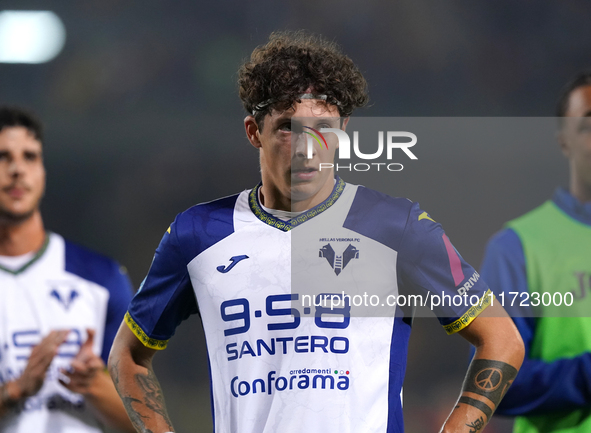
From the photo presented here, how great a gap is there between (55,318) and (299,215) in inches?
83.3

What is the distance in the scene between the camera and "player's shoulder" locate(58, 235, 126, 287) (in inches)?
147

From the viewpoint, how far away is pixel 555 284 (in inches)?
125

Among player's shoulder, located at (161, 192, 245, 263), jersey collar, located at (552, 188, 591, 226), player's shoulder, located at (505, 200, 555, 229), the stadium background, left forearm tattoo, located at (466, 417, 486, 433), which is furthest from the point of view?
the stadium background

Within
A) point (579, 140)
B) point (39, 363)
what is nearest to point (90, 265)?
point (39, 363)

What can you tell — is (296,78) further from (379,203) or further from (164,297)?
(164,297)

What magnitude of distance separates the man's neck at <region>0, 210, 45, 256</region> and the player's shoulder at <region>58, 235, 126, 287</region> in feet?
0.56

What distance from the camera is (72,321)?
3604mm

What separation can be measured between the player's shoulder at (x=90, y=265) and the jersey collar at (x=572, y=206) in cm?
255

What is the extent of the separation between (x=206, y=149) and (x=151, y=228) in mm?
707

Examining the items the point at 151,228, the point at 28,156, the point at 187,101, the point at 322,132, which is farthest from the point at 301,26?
the point at 322,132

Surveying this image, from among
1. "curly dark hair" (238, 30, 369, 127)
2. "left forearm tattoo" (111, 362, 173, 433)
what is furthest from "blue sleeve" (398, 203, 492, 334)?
"left forearm tattoo" (111, 362, 173, 433)

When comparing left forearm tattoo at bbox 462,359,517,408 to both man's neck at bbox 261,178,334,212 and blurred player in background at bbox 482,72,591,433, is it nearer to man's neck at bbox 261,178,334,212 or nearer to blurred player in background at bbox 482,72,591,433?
man's neck at bbox 261,178,334,212

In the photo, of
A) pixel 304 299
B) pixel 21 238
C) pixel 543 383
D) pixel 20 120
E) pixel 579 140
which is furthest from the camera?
pixel 20 120

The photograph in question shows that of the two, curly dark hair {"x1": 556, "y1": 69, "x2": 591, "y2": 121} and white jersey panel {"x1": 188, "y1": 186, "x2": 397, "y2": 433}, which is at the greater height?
curly dark hair {"x1": 556, "y1": 69, "x2": 591, "y2": 121}
